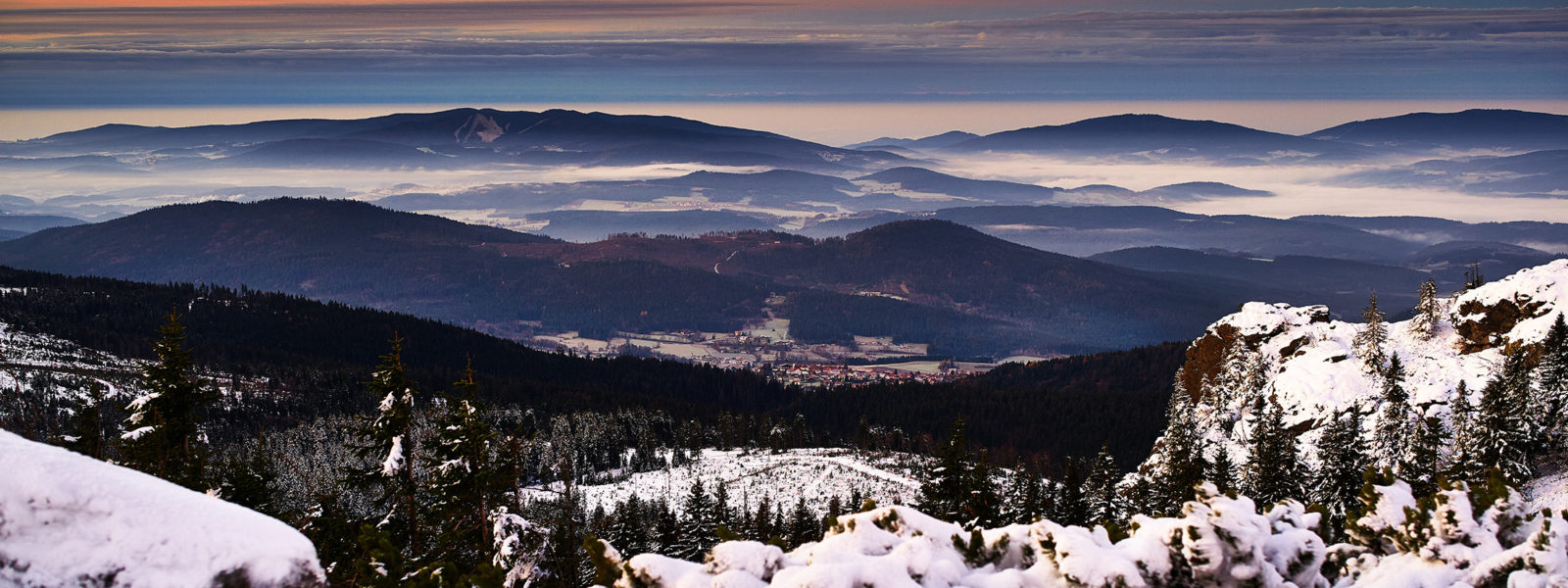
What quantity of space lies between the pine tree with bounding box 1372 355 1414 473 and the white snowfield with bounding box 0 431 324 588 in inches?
2293

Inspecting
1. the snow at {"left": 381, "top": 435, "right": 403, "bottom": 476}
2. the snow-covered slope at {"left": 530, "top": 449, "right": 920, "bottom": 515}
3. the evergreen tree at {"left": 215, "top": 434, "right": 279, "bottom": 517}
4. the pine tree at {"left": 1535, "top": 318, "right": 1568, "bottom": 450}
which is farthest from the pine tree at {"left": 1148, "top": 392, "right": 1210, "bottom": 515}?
the evergreen tree at {"left": 215, "top": 434, "right": 279, "bottom": 517}

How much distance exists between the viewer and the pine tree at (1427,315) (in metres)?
81.1

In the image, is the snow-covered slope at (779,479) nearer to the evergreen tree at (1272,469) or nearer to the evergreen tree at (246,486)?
the evergreen tree at (1272,469)

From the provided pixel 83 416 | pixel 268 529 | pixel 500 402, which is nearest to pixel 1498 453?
pixel 268 529

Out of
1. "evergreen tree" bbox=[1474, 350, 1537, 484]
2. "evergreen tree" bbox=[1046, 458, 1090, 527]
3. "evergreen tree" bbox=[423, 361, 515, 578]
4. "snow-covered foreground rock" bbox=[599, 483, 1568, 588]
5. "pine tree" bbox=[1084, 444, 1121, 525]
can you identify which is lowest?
"pine tree" bbox=[1084, 444, 1121, 525]

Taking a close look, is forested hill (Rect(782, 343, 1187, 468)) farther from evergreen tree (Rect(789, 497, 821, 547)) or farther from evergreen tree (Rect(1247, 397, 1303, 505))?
evergreen tree (Rect(1247, 397, 1303, 505))

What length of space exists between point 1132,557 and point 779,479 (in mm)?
104188

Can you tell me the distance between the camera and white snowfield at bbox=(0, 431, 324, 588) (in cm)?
877

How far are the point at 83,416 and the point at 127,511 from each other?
29.4m

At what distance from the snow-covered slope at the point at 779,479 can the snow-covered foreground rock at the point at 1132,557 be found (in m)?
80.7

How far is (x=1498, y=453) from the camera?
166ft

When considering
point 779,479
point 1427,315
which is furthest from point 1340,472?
point 779,479

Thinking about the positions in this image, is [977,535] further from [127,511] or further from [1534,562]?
[127,511]

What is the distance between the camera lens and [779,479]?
116 metres
